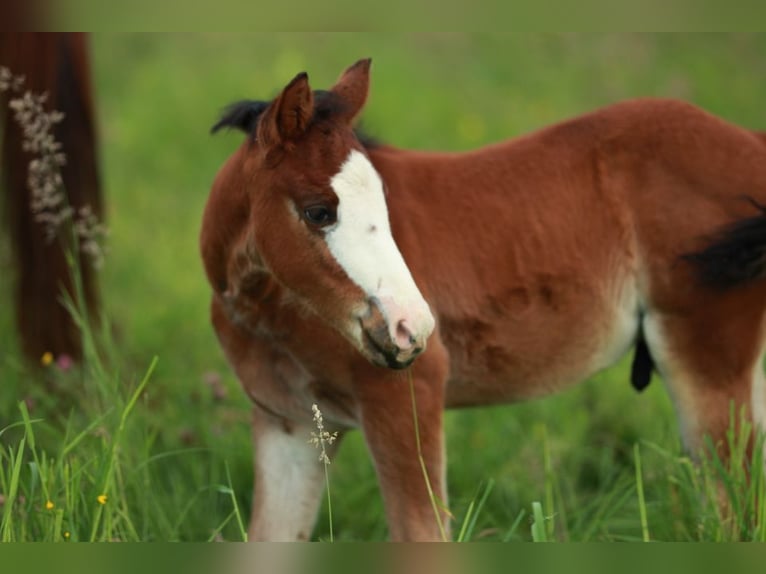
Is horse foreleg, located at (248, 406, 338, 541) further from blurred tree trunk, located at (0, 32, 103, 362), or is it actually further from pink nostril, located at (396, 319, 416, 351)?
blurred tree trunk, located at (0, 32, 103, 362)

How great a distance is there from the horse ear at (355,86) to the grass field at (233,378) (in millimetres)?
936

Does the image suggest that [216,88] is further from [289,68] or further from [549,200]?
[549,200]

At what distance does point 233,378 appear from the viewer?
587cm

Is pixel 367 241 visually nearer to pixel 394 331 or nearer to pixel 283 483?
pixel 394 331

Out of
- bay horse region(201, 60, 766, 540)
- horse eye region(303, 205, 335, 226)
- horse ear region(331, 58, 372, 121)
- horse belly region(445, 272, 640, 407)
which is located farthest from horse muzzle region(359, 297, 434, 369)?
horse belly region(445, 272, 640, 407)

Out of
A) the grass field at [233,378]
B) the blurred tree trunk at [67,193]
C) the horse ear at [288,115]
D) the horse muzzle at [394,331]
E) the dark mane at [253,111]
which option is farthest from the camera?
the blurred tree trunk at [67,193]

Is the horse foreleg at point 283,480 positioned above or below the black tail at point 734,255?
below

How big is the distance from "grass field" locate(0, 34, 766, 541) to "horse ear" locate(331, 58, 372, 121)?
0.94m

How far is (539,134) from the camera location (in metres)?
3.96

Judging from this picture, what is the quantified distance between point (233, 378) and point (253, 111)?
283 cm

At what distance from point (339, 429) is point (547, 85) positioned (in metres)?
7.22

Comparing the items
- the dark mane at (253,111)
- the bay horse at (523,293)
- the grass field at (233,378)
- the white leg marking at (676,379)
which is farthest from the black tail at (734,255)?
the dark mane at (253,111)

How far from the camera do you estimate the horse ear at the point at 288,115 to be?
2.95 meters

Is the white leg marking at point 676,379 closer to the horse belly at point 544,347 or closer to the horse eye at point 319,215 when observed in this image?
A: the horse belly at point 544,347
